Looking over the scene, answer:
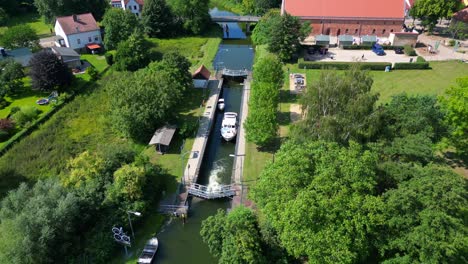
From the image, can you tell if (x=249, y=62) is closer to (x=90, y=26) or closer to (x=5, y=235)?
(x=90, y=26)

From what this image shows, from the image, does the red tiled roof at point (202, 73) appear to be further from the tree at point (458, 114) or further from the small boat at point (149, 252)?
the tree at point (458, 114)

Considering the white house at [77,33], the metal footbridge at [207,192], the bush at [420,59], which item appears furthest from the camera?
the white house at [77,33]

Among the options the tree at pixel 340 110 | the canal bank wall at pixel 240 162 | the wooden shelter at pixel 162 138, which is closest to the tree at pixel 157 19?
the canal bank wall at pixel 240 162

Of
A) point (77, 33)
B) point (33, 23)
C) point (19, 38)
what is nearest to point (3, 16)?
point (33, 23)

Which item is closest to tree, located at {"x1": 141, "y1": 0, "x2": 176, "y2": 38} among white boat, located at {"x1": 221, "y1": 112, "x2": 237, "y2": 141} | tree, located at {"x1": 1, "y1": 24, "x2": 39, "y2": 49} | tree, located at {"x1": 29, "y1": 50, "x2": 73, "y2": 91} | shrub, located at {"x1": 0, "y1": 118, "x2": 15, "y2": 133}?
tree, located at {"x1": 1, "y1": 24, "x2": 39, "y2": 49}

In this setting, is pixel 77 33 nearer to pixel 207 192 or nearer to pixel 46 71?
pixel 46 71

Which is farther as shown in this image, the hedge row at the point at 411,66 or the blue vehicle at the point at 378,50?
the blue vehicle at the point at 378,50

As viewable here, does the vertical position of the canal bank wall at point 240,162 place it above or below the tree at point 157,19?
below
